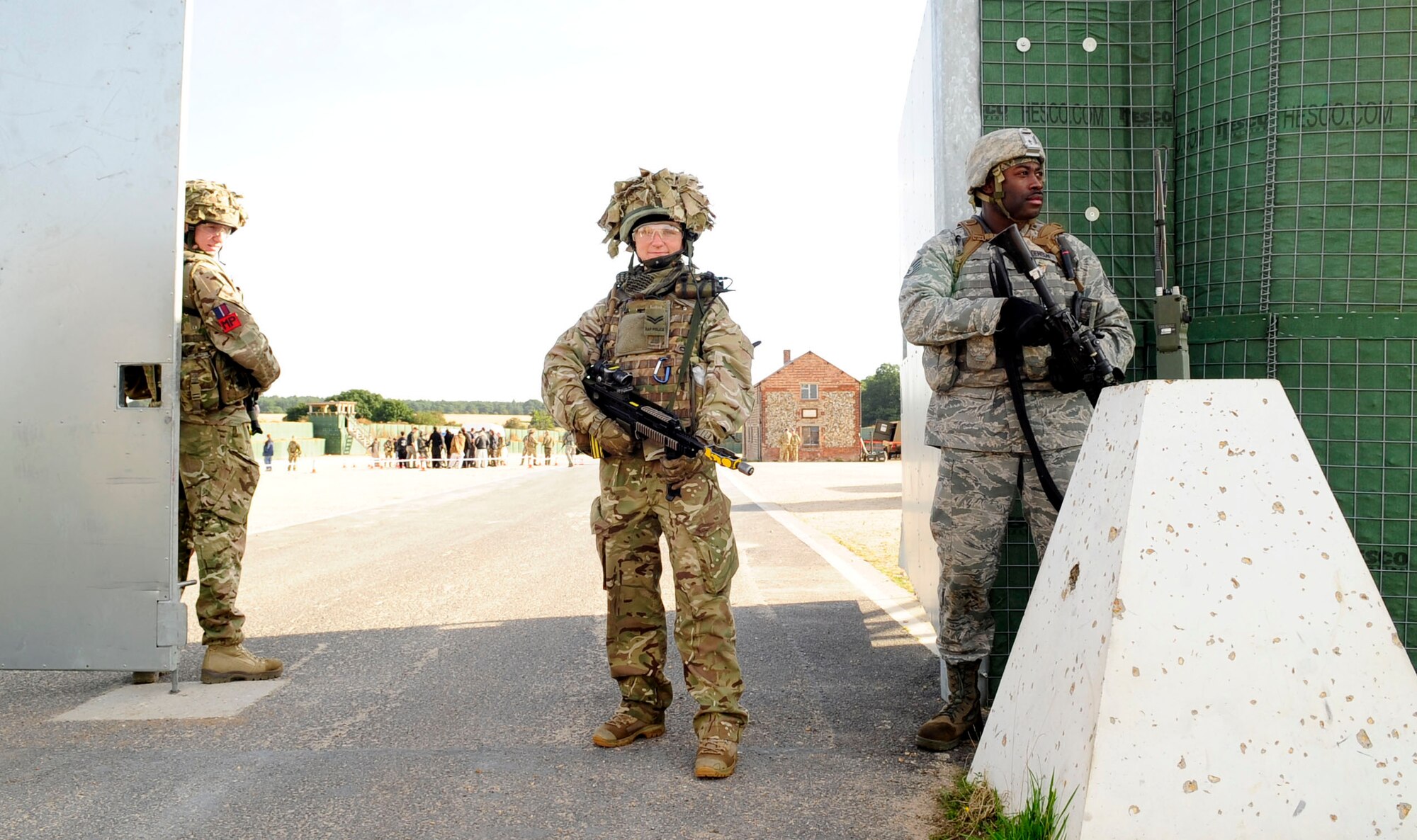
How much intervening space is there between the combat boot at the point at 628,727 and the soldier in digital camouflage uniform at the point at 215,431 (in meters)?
1.94

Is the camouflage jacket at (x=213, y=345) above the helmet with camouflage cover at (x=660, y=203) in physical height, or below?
below

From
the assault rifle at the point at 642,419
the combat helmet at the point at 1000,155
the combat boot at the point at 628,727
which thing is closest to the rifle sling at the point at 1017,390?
the combat helmet at the point at 1000,155

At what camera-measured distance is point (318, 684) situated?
457 centimetres

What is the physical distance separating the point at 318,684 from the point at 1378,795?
3961mm

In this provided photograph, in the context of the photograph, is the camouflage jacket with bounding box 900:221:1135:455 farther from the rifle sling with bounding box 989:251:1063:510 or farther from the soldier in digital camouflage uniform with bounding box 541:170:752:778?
the soldier in digital camouflage uniform with bounding box 541:170:752:778

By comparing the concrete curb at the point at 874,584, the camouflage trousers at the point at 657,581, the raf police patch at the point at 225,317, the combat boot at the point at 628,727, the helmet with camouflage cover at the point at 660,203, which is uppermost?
the helmet with camouflage cover at the point at 660,203

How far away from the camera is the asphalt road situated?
2885 millimetres

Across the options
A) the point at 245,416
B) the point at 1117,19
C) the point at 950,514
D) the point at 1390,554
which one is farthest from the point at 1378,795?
the point at 245,416

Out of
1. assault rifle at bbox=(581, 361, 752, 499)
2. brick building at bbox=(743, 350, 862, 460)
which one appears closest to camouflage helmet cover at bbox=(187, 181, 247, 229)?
assault rifle at bbox=(581, 361, 752, 499)

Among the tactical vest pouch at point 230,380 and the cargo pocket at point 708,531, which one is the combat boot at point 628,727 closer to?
the cargo pocket at point 708,531

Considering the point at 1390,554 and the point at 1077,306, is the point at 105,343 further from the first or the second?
the point at 1390,554

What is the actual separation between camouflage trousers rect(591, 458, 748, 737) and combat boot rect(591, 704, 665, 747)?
0.09ft

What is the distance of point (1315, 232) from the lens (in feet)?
12.2

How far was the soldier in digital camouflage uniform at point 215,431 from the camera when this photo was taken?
178 inches
